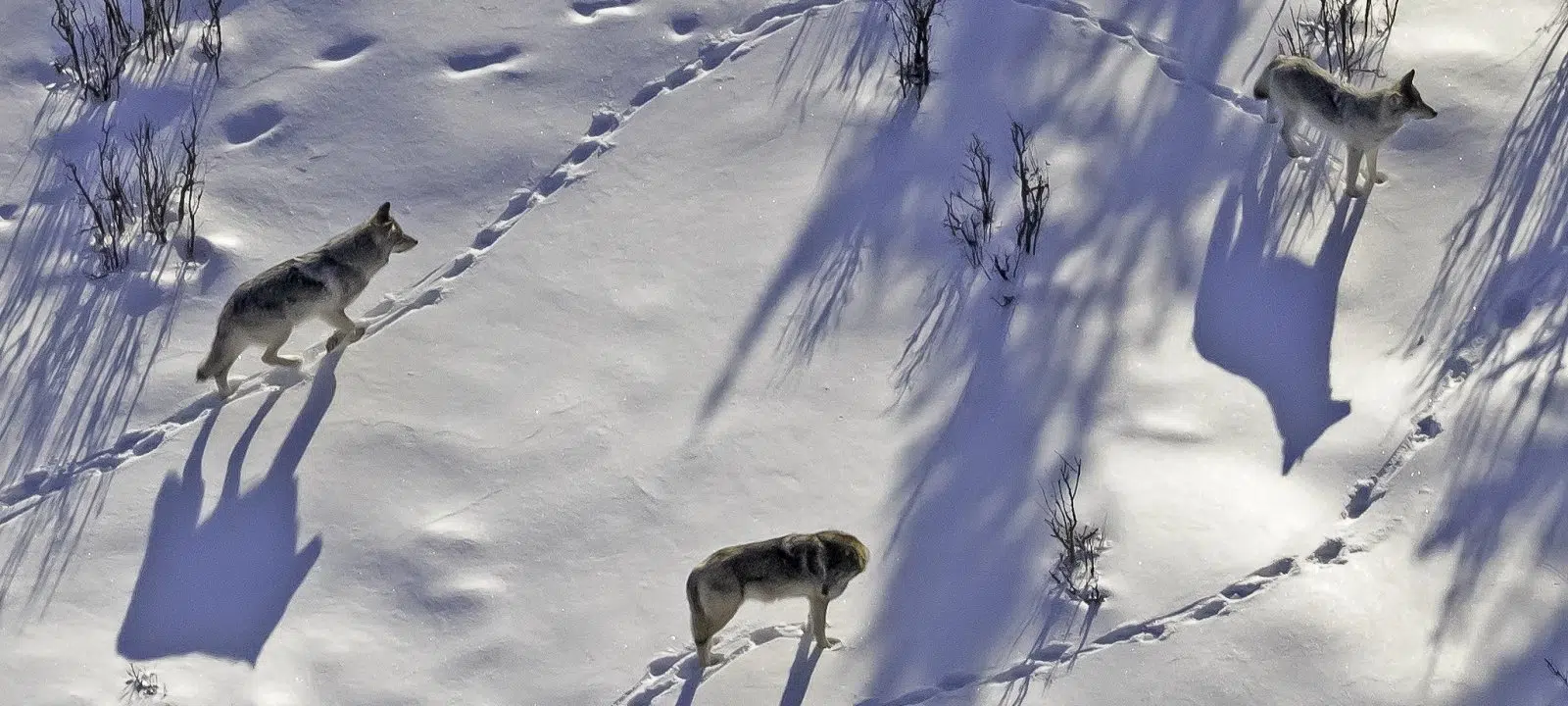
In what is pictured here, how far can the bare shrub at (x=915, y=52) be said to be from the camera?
11.3 m

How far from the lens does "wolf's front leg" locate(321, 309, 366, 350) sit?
979cm

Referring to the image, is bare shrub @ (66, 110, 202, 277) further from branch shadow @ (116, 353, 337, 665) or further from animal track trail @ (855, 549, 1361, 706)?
animal track trail @ (855, 549, 1361, 706)

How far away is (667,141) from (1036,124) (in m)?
2.28

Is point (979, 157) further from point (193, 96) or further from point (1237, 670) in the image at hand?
point (193, 96)

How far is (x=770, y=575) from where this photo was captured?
7.94 m

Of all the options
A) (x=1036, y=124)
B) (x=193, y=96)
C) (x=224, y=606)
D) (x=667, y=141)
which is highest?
(x=1036, y=124)

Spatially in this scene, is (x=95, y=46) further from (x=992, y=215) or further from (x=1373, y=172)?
(x=1373, y=172)

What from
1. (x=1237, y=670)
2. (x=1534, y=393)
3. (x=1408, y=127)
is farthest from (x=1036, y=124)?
(x=1237, y=670)

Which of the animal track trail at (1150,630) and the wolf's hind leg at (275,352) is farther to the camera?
the wolf's hind leg at (275,352)

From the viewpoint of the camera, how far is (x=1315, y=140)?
11.0 meters

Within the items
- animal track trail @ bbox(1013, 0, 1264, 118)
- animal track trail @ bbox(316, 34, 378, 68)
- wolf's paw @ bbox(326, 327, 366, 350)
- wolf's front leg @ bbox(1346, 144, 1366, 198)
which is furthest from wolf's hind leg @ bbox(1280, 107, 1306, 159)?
animal track trail @ bbox(316, 34, 378, 68)

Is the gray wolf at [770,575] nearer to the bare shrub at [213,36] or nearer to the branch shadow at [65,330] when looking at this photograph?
the branch shadow at [65,330]

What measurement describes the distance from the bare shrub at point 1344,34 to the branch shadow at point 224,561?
6447 mm

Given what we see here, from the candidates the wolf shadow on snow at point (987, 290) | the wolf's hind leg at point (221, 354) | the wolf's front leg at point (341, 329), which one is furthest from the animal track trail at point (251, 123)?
the wolf shadow on snow at point (987, 290)
